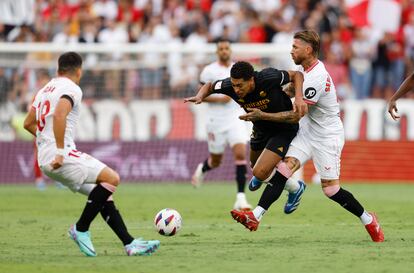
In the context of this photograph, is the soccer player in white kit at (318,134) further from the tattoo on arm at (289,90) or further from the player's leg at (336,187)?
the tattoo on arm at (289,90)

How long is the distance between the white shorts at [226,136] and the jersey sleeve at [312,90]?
5.47 meters

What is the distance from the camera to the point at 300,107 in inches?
452

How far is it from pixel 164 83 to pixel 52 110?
1337 centimetres

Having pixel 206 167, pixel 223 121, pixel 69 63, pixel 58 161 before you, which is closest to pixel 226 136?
pixel 223 121

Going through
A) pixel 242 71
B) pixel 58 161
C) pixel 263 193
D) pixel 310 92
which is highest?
pixel 242 71

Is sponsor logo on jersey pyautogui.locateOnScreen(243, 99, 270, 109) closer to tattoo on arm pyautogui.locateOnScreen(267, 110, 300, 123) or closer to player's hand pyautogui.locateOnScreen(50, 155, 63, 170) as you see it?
tattoo on arm pyautogui.locateOnScreen(267, 110, 300, 123)

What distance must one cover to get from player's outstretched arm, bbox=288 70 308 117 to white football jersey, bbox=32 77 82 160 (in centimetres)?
246

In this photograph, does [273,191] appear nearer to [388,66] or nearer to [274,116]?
[274,116]

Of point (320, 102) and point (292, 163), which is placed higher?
point (320, 102)

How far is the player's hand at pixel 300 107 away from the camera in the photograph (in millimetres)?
11477

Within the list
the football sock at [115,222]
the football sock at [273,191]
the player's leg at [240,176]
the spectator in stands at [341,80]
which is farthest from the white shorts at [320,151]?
the spectator in stands at [341,80]

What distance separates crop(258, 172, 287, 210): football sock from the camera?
11.9m

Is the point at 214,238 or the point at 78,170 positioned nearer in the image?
the point at 78,170

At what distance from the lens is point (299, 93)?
11648 millimetres
